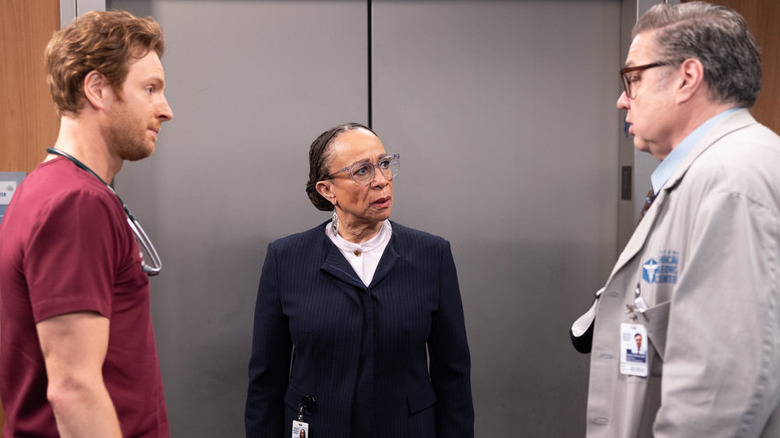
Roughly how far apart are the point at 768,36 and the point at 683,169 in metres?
1.54

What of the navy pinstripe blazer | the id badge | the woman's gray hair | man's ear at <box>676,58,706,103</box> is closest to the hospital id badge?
man's ear at <box>676,58,706,103</box>

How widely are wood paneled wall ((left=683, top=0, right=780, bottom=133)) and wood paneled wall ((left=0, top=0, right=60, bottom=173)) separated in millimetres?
2604

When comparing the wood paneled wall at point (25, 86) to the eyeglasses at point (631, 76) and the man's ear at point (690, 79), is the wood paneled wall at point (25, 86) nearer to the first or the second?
the eyeglasses at point (631, 76)

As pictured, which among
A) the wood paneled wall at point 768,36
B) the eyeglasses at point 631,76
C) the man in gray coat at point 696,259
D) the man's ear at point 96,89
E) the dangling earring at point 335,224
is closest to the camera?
the man in gray coat at point 696,259

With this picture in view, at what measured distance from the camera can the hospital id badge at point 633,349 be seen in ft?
4.86

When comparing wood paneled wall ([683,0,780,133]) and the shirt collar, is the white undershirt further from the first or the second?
wood paneled wall ([683,0,780,133])

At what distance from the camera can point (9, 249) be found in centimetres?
133

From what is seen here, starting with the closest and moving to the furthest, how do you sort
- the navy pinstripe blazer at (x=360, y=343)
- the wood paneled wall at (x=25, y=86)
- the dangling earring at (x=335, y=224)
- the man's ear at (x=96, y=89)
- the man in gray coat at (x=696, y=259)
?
the man in gray coat at (x=696, y=259)
the man's ear at (x=96, y=89)
the navy pinstripe blazer at (x=360, y=343)
the dangling earring at (x=335, y=224)
the wood paneled wall at (x=25, y=86)

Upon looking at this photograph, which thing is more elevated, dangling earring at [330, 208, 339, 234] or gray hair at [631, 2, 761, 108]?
gray hair at [631, 2, 761, 108]

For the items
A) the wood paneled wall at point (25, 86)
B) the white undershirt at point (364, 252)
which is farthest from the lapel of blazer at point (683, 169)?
the wood paneled wall at point (25, 86)

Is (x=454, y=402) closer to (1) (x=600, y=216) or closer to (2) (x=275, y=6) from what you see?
(1) (x=600, y=216)

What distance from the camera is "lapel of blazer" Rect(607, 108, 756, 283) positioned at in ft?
4.75

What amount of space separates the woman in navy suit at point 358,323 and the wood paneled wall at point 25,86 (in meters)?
1.03

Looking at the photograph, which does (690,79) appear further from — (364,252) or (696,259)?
(364,252)
